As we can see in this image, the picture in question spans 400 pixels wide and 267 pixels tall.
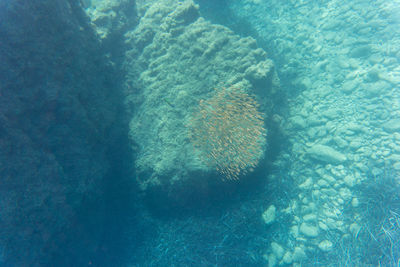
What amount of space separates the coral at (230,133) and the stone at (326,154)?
1633 mm

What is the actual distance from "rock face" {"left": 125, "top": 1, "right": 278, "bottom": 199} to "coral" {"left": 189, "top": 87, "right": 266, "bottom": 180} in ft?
0.83

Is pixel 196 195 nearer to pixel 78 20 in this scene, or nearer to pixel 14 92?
pixel 14 92

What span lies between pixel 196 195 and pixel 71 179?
2473mm

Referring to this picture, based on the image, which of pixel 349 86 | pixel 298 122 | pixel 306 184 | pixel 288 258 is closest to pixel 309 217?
pixel 306 184

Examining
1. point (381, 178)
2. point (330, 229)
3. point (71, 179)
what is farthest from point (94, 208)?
point (381, 178)

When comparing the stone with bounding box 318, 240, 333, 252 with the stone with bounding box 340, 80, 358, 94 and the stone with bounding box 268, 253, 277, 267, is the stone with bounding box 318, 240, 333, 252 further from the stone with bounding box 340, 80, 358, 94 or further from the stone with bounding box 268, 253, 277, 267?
the stone with bounding box 340, 80, 358, 94

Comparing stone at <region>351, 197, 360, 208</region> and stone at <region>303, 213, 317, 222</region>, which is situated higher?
stone at <region>351, 197, 360, 208</region>

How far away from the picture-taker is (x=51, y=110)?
10.6ft

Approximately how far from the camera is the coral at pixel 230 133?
153 inches

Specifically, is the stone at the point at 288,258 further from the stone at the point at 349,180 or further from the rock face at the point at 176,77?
the rock face at the point at 176,77

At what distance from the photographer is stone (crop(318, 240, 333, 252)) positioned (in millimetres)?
3987

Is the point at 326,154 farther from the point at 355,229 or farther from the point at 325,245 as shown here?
the point at 325,245

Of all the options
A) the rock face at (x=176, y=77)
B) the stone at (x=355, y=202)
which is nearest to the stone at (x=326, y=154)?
the stone at (x=355, y=202)

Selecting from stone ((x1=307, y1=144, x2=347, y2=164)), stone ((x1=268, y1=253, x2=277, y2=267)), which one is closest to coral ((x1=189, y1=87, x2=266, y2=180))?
stone ((x1=307, y1=144, x2=347, y2=164))
